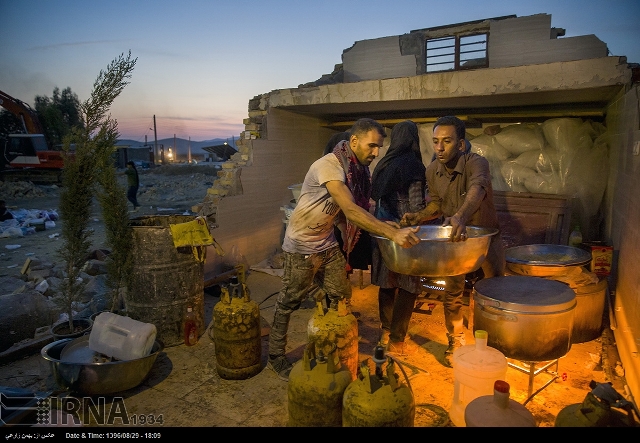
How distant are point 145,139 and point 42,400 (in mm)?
67783

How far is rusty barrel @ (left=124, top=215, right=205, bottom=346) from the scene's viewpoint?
13.8 ft

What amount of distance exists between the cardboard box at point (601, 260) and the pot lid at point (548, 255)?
0.39 feet

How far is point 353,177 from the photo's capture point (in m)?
3.57

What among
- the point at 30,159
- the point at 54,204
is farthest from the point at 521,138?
the point at 30,159

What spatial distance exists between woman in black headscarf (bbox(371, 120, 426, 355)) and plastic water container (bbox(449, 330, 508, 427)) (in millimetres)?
1176

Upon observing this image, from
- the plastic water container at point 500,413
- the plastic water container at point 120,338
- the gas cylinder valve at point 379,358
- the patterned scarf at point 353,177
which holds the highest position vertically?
the patterned scarf at point 353,177

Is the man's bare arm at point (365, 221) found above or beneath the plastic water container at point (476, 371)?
above

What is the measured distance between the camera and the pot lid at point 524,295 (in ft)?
9.72

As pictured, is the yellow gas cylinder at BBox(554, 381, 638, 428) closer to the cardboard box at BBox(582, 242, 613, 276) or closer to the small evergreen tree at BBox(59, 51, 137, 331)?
the cardboard box at BBox(582, 242, 613, 276)

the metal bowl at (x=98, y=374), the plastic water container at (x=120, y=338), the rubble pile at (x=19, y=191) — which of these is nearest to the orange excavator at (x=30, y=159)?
the rubble pile at (x=19, y=191)

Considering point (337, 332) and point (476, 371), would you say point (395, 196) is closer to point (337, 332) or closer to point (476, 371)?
point (337, 332)

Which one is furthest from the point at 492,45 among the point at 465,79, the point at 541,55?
the point at 465,79

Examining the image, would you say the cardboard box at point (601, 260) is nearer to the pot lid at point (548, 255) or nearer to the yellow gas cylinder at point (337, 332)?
the pot lid at point (548, 255)

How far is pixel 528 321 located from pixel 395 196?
1815 millimetres
